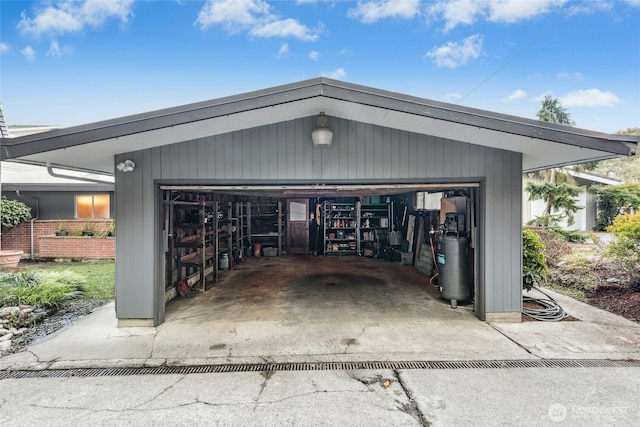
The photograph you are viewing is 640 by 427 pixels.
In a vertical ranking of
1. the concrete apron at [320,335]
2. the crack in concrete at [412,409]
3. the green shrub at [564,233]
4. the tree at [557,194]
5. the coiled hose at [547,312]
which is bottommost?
the crack in concrete at [412,409]

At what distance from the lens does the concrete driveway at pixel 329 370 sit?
235 centimetres

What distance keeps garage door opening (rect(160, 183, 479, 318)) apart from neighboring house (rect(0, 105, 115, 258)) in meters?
4.17

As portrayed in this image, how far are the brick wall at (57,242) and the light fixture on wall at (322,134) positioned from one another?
816 centimetres

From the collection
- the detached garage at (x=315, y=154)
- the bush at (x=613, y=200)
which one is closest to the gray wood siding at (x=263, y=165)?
the detached garage at (x=315, y=154)

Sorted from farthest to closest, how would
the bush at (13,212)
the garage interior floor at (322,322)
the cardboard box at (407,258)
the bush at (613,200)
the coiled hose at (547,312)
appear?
the bush at (613,200) → the bush at (13,212) → the cardboard box at (407,258) → the coiled hose at (547,312) → the garage interior floor at (322,322)

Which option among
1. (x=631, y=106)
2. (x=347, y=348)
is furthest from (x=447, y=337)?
(x=631, y=106)

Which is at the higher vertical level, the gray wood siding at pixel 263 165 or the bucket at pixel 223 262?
the gray wood siding at pixel 263 165

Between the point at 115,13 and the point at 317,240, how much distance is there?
13.0 meters

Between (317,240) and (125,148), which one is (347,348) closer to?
(125,148)

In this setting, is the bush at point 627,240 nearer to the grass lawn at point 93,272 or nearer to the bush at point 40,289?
the grass lawn at point 93,272

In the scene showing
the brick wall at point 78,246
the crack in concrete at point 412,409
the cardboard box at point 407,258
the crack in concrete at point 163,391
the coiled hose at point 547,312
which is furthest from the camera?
the brick wall at point 78,246

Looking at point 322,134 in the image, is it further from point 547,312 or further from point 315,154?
point 547,312

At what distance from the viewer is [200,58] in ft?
50.8

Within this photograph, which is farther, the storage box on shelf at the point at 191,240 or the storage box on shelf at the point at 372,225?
the storage box on shelf at the point at 372,225
